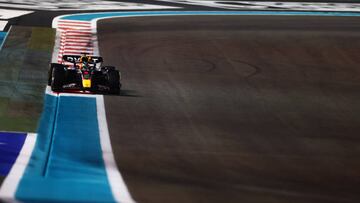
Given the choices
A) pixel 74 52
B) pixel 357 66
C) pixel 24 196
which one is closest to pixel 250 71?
pixel 357 66

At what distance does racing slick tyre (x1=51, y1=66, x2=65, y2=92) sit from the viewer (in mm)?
19203

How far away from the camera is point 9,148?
13438mm

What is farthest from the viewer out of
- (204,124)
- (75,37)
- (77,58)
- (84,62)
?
(75,37)

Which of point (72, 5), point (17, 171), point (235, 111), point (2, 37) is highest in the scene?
point (17, 171)

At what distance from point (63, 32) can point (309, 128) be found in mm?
16288

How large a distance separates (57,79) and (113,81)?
1202mm

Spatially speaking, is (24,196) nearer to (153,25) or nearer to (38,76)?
(38,76)

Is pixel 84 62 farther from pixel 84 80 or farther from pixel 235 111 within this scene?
pixel 235 111

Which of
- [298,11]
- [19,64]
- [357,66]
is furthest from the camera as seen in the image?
[298,11]

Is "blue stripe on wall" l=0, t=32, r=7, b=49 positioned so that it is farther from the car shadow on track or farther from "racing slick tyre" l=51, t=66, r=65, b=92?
"racing slick tyre" l=51, t=66, r=65, b=92

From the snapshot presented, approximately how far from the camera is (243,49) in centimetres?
2847

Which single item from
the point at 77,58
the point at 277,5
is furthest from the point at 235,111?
the point at 277,5

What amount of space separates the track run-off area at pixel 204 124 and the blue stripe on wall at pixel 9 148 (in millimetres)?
196

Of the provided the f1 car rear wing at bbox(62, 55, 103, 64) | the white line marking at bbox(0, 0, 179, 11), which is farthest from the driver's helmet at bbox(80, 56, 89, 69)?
the white line marking at bbox(0, 0, 179, 11)
